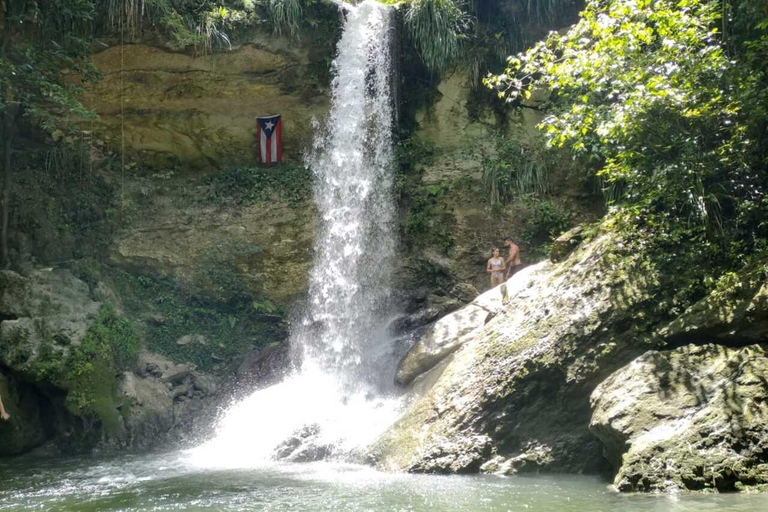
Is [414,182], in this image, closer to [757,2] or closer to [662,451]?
[757,2]

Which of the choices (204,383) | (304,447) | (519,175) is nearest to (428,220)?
(519,175)

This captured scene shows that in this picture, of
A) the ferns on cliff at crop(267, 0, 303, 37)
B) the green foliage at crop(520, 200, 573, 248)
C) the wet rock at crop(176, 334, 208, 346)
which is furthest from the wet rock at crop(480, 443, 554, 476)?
the ferns on cliff at crop(267, 0, 303, 37)

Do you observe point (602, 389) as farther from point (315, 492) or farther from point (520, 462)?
point (315, 492)

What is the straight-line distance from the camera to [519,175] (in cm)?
1335

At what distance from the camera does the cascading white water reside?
29.7 ft

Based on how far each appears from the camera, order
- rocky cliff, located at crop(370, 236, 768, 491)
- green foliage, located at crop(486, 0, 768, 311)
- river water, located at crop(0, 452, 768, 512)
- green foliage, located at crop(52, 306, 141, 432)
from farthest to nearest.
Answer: green foliage, located at crop(52, 306, 141, 432)
green foliage, located at crop(486, 0, 768, 311)
rocky cliff, located at crop(370, 236, 768, 491)
river water, located at crop(0, 452, 768, 512)

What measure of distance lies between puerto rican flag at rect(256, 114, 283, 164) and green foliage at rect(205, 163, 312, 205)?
0.24 m

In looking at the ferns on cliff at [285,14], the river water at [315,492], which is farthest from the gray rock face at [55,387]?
the ferns on cliff at [285,14]

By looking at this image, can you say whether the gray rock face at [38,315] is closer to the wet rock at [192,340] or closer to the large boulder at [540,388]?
the wet rock at [192,340]

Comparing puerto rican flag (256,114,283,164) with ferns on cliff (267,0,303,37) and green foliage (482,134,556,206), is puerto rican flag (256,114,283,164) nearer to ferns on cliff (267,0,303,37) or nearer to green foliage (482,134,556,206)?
ferns on cliff (267,0,303,37)

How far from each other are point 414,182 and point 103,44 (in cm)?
692

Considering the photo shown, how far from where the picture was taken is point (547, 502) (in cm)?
523

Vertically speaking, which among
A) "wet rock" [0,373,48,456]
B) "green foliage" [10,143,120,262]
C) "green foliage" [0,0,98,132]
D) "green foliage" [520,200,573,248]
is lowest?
"wet rock" [0,373,48,456]

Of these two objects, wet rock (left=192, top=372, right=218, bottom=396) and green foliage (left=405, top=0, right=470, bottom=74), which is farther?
green foliage (left=405, top=0, right=470, bottom=74)
